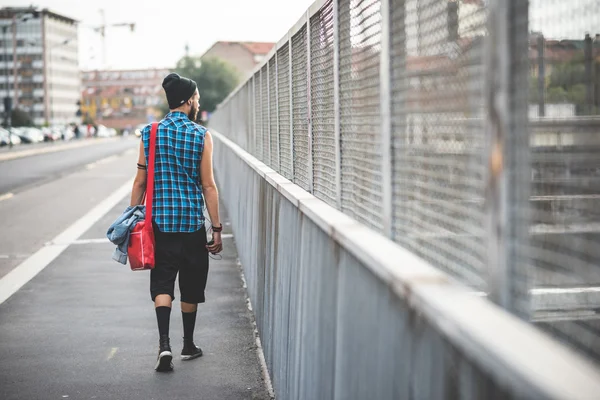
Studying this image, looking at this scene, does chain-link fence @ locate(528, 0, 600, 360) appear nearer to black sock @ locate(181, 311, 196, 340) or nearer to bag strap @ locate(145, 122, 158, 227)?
bag strap @ locate(145, 122, 158, 227)

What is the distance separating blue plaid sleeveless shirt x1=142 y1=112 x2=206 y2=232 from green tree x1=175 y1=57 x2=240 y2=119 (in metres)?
109

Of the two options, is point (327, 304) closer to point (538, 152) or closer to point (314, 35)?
point (538, 152)

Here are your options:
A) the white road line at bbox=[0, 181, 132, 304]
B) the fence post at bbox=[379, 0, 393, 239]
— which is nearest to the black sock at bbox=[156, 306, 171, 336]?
the fence post at bbox=[379, 0, 393, 239]

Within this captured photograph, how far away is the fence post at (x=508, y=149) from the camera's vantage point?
213 centimetres

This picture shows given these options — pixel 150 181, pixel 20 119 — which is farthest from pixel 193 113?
pixel 20 119

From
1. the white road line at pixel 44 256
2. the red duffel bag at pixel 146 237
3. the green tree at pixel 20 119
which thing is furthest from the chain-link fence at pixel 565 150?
the green tree at pixel 20 119

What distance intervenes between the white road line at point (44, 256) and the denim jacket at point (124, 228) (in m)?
3.21

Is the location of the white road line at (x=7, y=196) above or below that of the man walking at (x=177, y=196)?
below

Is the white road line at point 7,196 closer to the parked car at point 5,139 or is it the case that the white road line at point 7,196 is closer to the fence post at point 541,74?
Answer: the fence post at point 541,74

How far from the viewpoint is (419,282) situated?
2.46m

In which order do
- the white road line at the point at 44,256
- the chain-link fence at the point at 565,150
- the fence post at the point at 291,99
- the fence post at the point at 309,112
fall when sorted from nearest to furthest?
the chain-link fence at the point at 565,150, the fence post at the point at 309,112, the fence post at the point at 291,99, the white road line at the point at 44,256

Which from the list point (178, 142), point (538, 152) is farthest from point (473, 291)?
point (178, 142)

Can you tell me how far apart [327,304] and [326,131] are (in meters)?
1.71

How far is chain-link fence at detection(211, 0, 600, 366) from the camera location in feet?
6.47
